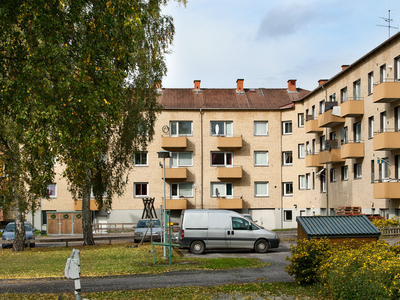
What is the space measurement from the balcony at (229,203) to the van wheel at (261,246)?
82.1 feet

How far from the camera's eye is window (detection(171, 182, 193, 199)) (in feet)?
158

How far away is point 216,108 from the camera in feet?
158

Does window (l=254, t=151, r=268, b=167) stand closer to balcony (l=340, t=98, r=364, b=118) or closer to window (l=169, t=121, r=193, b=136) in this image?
window (l=169, t=121, r=193, b=136)

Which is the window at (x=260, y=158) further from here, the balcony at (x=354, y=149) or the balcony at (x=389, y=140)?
the balcony at (x=389, y=140)

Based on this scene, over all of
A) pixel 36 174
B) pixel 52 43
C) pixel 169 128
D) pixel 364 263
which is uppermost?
pixel 169 128

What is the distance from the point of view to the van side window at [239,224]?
22125mm

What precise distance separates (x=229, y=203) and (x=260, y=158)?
19.0ft

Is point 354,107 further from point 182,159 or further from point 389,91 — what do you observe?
point 182,159

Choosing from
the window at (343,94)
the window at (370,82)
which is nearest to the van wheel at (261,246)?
the window at (370,82)

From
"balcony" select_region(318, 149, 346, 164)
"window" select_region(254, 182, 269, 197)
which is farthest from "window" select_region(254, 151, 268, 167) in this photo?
"balcony" select_region(318, 149, 346, 164)

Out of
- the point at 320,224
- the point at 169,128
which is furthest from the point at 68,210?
the point at 320,224


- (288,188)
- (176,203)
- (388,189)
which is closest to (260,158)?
(288,188)

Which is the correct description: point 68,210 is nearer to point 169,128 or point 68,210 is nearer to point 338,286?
point 169,128

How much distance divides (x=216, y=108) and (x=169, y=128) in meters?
5.12
